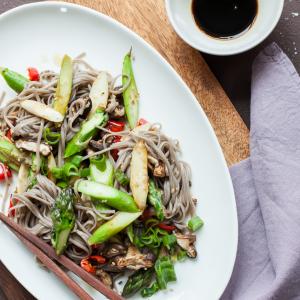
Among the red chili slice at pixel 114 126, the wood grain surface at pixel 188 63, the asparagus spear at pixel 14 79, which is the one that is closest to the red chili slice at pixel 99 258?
the red chili slice at pixel 114 126

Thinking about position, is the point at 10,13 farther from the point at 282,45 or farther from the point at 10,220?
the point at 282,45

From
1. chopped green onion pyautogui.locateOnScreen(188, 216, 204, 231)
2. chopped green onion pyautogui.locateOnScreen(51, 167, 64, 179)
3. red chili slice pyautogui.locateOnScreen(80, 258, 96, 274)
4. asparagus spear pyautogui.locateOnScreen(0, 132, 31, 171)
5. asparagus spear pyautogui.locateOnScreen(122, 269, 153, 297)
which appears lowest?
asparagus spear pyautogui.locateOnScreen(122, 269, 153, 297)

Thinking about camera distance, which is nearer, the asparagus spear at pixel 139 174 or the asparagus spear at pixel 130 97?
the asparagus spear at pixel 139 174

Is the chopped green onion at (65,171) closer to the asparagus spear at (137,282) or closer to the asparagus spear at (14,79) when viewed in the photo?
the asparagus spear at (14,79)

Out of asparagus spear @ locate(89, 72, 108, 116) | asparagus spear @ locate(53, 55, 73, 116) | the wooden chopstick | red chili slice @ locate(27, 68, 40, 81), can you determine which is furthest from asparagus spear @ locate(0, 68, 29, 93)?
the wooden chopstick

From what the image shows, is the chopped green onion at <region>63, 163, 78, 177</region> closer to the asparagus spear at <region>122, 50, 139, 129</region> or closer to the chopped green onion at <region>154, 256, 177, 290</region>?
the asparagus spear at <region>122, 50, 139, 129</region>
